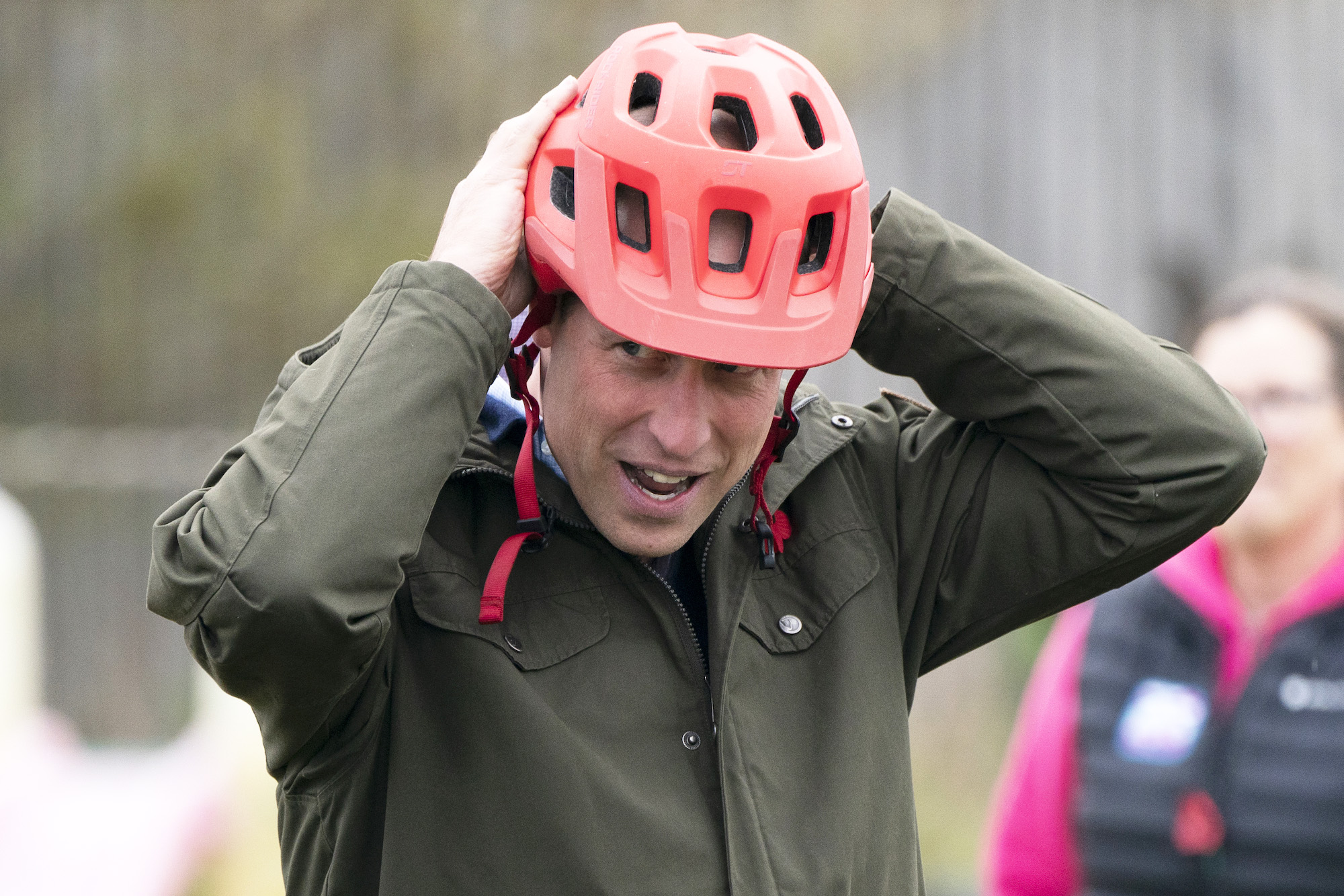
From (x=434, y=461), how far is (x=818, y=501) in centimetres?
65

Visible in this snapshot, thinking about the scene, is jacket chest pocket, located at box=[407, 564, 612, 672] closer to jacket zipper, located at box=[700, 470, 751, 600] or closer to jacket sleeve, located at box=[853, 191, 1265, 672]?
jacket zipper, located at box=[700, 470, 751, 600]

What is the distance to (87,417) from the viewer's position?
702 centimetres

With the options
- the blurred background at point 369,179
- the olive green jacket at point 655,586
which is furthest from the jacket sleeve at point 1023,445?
the blurred background at point 369,179

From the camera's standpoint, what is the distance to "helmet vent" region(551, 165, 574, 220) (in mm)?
2217

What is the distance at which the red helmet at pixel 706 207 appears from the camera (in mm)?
2057

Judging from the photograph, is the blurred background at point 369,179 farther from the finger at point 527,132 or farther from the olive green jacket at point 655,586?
the finger at point 527,132

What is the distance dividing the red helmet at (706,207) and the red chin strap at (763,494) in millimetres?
180

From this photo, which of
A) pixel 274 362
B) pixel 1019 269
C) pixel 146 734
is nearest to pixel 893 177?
pixel 274 362

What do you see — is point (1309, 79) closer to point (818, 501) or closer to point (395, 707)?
point (818, 501)

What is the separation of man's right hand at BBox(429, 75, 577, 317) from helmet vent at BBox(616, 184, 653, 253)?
159mm

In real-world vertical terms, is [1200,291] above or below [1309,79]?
below

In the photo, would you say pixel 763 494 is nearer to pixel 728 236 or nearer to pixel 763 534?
pixel 763 534

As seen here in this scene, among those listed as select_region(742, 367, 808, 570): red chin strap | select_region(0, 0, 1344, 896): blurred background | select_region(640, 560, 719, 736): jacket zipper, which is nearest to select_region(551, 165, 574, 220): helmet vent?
select_region(742, 367, 808, 570): red chin strap

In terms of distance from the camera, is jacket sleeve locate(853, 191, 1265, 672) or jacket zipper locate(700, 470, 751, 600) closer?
jacket zipper locate(700, 470, 751, 600)
